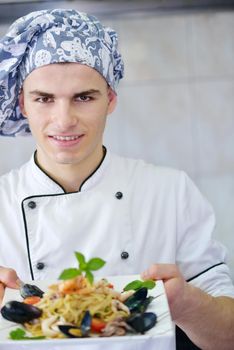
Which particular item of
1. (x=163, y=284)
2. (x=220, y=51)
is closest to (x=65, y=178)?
(x=163, y=284)

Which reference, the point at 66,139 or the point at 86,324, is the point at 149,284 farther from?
the point at 66,139

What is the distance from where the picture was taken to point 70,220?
173 cm

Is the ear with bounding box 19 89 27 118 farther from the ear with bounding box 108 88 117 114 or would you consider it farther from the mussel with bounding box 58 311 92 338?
the mussel with bounding box 58 311 92 338

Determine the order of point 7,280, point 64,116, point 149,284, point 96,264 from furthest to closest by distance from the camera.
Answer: point 64,116, point 7,280, point 149,284, point 96,264

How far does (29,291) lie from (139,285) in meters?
0.22

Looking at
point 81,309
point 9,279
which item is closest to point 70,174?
point 9,279

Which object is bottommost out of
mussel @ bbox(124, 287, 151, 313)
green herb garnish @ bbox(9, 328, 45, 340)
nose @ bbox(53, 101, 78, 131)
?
green herb garnish @ bbox(9, 328, 45, 340)

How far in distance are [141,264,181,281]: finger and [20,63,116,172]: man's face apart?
1.33ft

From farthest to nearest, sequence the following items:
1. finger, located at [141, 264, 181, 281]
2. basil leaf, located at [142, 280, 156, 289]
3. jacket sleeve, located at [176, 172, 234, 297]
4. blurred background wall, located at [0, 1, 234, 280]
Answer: blurred background wall, located at [0, 1, 234, 280]
jacket sleeve, located at [176, 172, 234, 297]
finger, located at [141, 264, 181, 281]
basil leaf, located at [142, 280, 156, 289]

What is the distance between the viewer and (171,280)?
4.54 ft

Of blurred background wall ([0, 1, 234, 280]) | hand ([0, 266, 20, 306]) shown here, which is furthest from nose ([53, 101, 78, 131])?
blurred background wall ([0, 1, 234, 280])

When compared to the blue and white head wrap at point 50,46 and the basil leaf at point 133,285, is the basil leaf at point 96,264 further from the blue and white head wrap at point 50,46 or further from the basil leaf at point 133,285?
the blue and white head wrap at point 50,46

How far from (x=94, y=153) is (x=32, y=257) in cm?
34

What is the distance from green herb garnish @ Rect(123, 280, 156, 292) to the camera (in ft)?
4.02
